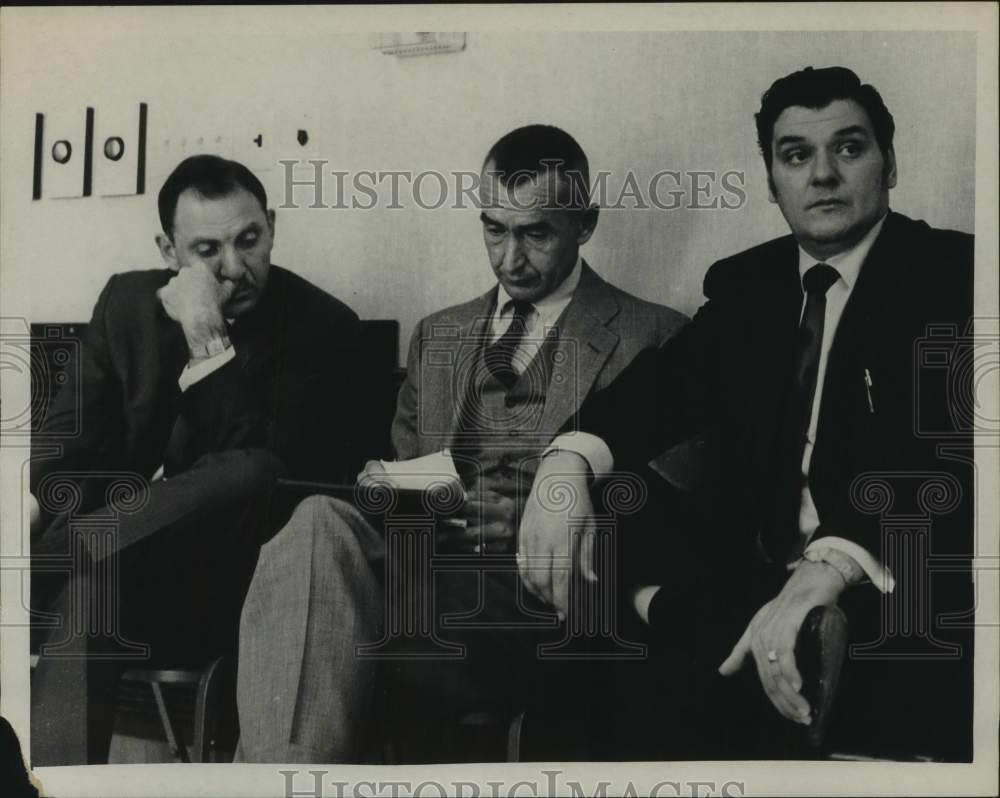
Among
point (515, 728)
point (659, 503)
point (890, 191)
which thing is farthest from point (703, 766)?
point (890, 191)

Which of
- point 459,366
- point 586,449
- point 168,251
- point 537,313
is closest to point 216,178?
point 168,251

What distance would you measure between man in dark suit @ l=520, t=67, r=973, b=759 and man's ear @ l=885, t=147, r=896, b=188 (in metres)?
0.01

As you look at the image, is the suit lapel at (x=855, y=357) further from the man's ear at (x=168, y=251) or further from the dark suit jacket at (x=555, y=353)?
the man's ear at (x=168, y=251)

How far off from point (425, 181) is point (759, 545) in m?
1.51

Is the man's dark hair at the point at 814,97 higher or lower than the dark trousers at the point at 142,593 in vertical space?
higher

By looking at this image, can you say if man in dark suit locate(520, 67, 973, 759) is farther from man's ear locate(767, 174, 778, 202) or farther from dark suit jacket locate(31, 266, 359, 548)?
dark suit jacket locate(31, 266, 359, 548)

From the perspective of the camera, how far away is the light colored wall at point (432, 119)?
3.47m

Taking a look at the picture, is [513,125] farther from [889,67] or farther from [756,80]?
[889,67]

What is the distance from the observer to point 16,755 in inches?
132

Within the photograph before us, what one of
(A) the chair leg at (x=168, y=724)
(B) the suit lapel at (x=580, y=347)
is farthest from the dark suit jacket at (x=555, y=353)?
(A) the chair leg at (x=168, y=724)

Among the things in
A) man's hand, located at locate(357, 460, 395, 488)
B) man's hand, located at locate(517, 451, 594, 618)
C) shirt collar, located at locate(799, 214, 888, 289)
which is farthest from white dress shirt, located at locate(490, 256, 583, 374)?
shirt collar, located at locate(799, 214, 888, 289)

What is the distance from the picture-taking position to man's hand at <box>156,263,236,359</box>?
3.48 metres

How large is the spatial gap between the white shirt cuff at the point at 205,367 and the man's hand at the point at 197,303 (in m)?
0.03

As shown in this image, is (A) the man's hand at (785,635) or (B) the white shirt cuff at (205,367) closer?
(A) the man's hand at (785,635)
